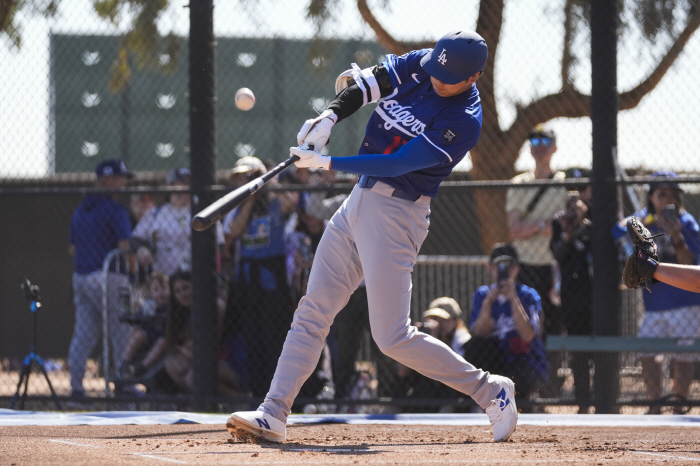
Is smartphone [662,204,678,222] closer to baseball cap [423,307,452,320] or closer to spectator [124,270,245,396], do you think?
baseball cap [423,307,452,320]

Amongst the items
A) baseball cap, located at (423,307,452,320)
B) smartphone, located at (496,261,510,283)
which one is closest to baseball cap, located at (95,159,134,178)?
baseball cap, located at (423,307,452,320)

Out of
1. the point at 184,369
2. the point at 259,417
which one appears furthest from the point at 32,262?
the point at 259,417

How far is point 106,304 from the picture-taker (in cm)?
715

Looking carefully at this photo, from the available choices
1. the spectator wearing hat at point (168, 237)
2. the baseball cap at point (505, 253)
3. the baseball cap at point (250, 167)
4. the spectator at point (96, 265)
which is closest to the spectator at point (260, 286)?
the baseball cap at point (250, 167)

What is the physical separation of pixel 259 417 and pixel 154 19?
519 centimetres

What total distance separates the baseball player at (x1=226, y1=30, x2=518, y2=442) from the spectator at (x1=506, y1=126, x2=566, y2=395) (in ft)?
8.01

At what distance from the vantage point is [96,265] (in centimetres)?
735

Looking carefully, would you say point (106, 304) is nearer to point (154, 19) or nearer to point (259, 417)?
point (154, 19)

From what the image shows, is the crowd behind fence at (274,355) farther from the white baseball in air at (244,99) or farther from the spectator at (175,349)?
the white baseball in air at (244,99)

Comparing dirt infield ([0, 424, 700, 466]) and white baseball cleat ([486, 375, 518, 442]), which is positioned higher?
white baseball cleat ([486, 375, 518, 442])

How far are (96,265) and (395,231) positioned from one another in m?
3.87

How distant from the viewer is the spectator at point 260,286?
21.4 feet

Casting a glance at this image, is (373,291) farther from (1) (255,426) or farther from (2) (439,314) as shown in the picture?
(2) (439,314)

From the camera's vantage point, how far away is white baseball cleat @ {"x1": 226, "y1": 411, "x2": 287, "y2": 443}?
405 centimetres
